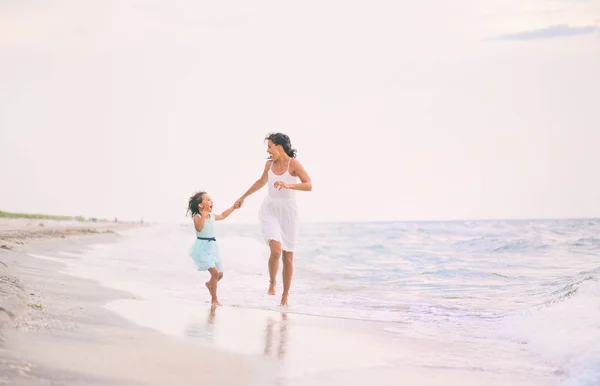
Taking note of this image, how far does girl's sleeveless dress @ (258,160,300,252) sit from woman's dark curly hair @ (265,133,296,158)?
29 centimetres

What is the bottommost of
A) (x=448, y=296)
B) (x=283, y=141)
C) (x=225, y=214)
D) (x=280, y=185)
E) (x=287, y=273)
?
(x=448, y=296)

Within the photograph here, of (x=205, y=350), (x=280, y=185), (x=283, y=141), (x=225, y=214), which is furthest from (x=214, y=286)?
(x=205, y=350)

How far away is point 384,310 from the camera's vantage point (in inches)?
299

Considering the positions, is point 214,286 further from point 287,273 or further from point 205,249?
point 287,273

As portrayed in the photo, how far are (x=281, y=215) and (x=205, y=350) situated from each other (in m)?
3.38

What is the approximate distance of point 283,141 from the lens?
295 inches

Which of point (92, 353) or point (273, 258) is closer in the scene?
point (92, 353)

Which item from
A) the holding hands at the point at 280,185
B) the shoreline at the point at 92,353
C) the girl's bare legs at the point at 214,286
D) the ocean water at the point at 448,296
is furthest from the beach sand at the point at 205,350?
the holding hands at the point at 280,185

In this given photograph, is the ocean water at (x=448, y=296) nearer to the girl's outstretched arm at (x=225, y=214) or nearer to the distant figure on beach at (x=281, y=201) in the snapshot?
the distant figure on beach at (x=281, y=201)

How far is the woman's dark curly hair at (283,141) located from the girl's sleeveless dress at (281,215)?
285 millimetres

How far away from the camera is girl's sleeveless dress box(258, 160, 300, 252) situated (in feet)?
25.0

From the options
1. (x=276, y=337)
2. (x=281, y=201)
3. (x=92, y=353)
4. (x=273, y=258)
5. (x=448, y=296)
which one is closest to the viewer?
(x=92, y=353)

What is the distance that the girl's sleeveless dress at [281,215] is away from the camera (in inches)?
300

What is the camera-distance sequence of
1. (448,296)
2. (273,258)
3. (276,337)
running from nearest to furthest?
(276,337), (273,258), (448,296)
